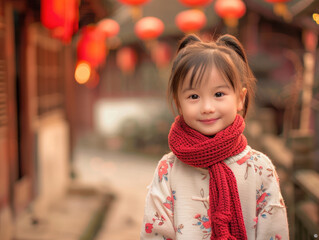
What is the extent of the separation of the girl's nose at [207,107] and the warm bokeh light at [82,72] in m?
8.05

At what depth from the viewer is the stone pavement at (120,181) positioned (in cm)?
684

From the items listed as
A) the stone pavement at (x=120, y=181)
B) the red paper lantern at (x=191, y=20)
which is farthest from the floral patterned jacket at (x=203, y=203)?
the red paper lantern at (x=191, y=20)

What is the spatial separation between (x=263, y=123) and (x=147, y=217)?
6233 mm

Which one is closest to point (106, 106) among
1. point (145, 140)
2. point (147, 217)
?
point (145, 140)

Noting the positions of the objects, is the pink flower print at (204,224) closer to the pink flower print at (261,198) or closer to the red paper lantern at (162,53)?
the pink flower print at (261,198)

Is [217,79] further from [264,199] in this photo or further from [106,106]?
[106,106]

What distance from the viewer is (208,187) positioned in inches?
81.2

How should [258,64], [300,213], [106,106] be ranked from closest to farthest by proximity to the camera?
[300,213] < [258,64] < [106,106]

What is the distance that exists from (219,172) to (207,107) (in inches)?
12.9

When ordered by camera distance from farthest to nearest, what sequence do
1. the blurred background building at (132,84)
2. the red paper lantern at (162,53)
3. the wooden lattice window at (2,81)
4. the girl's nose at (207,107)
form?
1. the red paper lantern at (162,53)
2. the blurred background building at (132,84)
3. the wooden lattice window at (2,81)
4. the girl's nose at (207,107)

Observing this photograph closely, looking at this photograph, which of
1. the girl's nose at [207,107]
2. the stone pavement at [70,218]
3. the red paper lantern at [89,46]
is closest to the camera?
the girl's nose at [207,107]

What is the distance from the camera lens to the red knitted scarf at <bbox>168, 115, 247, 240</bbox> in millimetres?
1968

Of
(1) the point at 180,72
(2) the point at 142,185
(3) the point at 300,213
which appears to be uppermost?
(1) the point at 180,72

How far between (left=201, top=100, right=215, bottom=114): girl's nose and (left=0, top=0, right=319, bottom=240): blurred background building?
524mm
